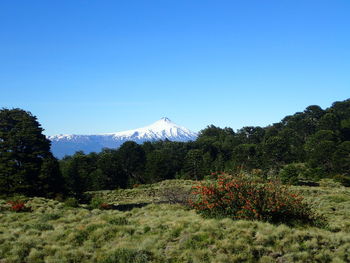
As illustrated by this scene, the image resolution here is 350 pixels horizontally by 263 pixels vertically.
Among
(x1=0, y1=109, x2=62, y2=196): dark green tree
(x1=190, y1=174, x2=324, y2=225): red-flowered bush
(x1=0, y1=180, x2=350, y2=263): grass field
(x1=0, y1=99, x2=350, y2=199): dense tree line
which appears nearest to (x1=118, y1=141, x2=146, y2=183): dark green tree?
(x1=0, y1=99, x2=350, y2=199): dense tree line

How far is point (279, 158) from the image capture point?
235ft

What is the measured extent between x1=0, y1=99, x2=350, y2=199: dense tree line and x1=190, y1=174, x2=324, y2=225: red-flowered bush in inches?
57.1

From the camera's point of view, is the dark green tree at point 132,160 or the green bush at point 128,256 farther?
the dark green tree at point 132,160

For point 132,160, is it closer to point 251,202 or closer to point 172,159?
point 172,159

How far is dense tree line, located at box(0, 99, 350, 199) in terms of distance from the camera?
33000mm

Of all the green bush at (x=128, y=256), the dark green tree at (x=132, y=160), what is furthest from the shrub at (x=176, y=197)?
the dark green tree at (x=132, y=160)

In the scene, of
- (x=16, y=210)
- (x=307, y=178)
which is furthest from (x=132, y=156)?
(x=16, y=210)

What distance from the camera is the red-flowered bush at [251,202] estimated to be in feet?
36.9

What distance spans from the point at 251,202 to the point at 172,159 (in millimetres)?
79695

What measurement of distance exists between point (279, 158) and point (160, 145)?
193 feet

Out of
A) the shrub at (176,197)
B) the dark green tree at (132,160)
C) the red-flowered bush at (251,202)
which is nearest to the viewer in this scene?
the red-flowered bush at (251,202)

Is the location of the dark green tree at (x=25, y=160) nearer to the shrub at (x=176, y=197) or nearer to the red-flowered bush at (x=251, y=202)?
the shrub at (x=176, y=197)

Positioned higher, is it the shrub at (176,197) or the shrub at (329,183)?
the shrub at (176,197)

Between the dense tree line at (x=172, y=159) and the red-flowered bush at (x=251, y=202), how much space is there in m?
1.45
